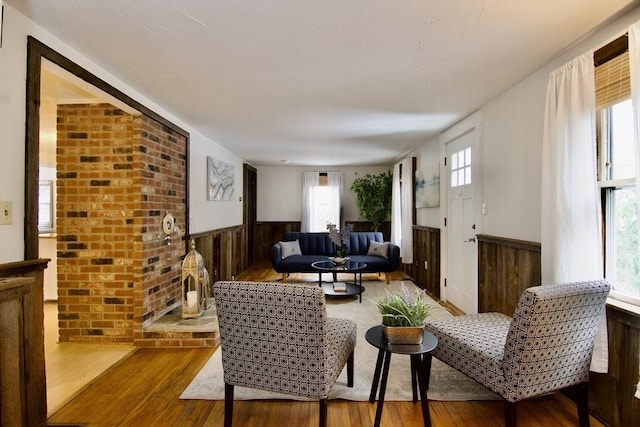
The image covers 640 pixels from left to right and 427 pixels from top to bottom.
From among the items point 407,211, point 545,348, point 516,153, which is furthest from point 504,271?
point 407,211

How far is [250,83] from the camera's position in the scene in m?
2.58

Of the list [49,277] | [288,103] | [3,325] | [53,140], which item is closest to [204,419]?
[3,325]

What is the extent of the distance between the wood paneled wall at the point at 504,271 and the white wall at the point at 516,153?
0.09 m

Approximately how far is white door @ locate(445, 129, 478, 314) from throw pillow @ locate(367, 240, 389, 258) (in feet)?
4.19

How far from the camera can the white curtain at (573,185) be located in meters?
1.80

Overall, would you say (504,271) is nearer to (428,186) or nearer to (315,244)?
(428,186)

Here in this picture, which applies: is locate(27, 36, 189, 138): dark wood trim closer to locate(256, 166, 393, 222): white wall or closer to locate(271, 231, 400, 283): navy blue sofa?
locate(271, 231, 400, 283): navy blue sofa

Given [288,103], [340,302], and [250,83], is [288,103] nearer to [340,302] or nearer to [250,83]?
[250,83]

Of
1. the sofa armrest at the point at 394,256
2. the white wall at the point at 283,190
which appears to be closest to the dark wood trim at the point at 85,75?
the sofa armrest at the point at 394,256

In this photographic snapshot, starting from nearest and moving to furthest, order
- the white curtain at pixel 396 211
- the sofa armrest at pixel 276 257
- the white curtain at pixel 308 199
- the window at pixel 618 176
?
the window at pixel 618 176
the sofa armrest at pixel 276 257
the white curtain at pixel 396 211
the white curtain at pixel 308 199

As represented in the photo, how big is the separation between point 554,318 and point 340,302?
280 centimetres

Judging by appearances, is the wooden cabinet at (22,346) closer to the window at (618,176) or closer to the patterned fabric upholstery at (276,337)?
the patterned fabric upholstery at (276,337)

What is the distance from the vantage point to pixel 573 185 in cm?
188

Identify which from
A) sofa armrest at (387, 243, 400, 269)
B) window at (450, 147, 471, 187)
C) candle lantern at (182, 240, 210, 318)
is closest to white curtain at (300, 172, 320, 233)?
sofa armrest at (387, 243, 400, 269)
